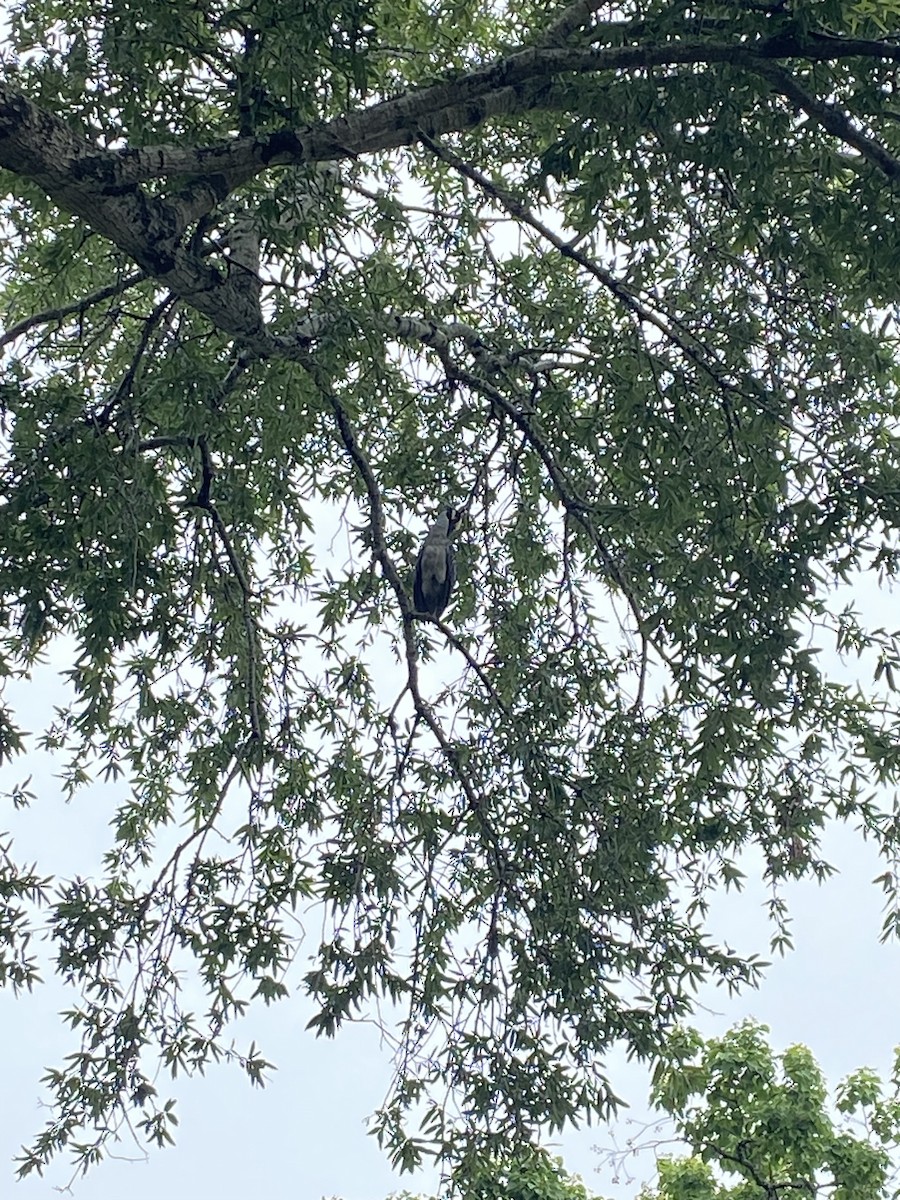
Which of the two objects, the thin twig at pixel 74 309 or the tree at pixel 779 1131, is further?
the tree at pixel 779 1131

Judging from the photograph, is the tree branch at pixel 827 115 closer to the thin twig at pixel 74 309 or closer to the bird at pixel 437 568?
the thin twig at pixel 74 309

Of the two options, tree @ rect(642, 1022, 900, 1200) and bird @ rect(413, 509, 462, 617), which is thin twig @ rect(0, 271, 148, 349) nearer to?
bird @ rect(413, 509, 462, 617)

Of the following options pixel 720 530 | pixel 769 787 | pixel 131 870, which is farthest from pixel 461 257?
pixel 131 870

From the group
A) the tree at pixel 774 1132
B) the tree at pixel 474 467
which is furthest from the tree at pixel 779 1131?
the tree at pixel 474 467

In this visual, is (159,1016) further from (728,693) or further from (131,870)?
(728,693)

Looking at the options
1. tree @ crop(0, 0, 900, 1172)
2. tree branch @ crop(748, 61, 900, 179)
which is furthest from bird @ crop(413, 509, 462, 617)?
tree branch @ crop(748, 61, 900, 179)

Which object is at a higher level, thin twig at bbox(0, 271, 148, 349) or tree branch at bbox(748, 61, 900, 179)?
thin twig at bbox(0, 271, 148, 349)

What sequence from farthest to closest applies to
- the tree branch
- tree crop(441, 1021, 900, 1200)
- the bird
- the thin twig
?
tree crop(441, 1021, 900, 1200)
the bird
the thin twig
the tree branch

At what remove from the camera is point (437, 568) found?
200 inches

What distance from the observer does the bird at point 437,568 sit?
507 centimetres

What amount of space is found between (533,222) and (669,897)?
8.94 ft

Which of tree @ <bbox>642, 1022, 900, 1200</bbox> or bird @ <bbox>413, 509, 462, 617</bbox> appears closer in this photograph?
bird @ <bbox>413, 509, 462, 617</bbox>

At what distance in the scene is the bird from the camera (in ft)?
16.6

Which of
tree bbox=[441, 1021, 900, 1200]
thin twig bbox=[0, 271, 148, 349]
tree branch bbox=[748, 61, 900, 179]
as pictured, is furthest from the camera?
tree bbox=[441, 1021, 900, 1200]
